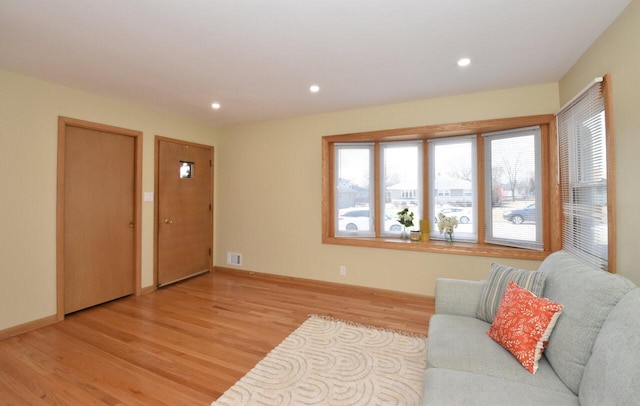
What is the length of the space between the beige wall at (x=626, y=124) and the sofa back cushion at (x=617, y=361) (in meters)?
0.88

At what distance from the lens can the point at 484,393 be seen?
3.96 feet

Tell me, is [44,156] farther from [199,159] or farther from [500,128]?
[500,128]

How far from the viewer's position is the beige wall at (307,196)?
3234mm

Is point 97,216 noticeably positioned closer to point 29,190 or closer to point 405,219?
point 29,190

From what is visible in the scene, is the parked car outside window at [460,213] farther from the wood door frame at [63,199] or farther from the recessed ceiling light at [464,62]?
the wood door frame at [63,199]

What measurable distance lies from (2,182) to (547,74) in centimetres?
508

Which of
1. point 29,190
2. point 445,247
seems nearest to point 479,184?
point 445,247

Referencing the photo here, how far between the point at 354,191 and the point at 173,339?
2.71 metres

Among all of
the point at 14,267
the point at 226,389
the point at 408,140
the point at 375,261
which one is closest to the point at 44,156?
the point at 14,267

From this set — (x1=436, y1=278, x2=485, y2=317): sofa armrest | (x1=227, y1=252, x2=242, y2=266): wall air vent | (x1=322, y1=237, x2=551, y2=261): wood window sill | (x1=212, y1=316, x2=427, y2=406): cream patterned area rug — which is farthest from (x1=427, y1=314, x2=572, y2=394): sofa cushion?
(x1=227, y1=252, x2=242, y2=266): wall air vent

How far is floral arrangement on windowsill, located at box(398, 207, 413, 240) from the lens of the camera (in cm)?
376

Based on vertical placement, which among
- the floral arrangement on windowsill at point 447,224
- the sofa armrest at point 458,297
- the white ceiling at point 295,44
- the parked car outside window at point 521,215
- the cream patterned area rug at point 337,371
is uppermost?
the white ceiling at point 295,44

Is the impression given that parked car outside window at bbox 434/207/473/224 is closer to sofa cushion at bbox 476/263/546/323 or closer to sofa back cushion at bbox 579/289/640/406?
sofa cushion at bbox 476/263/546/323

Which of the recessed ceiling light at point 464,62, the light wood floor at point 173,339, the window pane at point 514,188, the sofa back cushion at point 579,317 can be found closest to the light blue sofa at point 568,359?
the sofa back cushion at point 579,317
